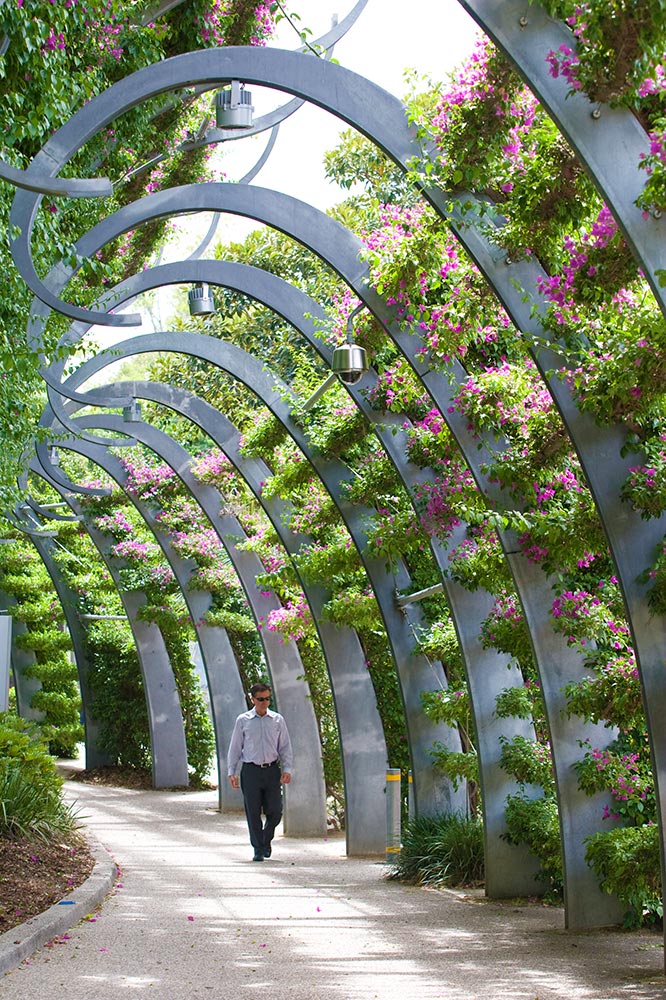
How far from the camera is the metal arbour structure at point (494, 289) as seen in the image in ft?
15.5

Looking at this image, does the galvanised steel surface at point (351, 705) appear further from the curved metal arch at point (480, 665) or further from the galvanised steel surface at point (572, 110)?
the galvanised steel surface at point (572, 110)

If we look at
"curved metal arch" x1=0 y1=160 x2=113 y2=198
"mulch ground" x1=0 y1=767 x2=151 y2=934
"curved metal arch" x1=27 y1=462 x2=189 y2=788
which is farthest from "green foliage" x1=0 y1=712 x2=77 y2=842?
"curved metal arch" x1=27 y1=462 x2=189 y2=788

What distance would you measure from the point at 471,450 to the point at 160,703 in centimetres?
1266

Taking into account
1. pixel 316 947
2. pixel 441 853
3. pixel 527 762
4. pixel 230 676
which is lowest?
pixel 316 947

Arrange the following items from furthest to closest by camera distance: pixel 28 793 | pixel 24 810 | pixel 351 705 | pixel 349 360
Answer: pixel 351 705, pixel 28 793, pixel 24 810, pixel 349 360

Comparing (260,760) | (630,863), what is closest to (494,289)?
(630,863)

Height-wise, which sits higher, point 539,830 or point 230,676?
point 230,676

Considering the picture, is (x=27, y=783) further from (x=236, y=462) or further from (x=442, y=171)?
(x=442, y=171)

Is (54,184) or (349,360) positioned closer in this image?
(54,184)

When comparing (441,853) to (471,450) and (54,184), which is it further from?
(54,184)

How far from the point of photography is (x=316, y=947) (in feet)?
21.3

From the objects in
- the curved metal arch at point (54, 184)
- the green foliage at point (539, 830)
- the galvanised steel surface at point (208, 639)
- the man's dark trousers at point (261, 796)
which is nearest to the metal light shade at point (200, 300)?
the man's dark trousers at point (261, 796)

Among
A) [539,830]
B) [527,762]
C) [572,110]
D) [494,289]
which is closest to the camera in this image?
[572,110]

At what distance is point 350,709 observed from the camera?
39.4ft
